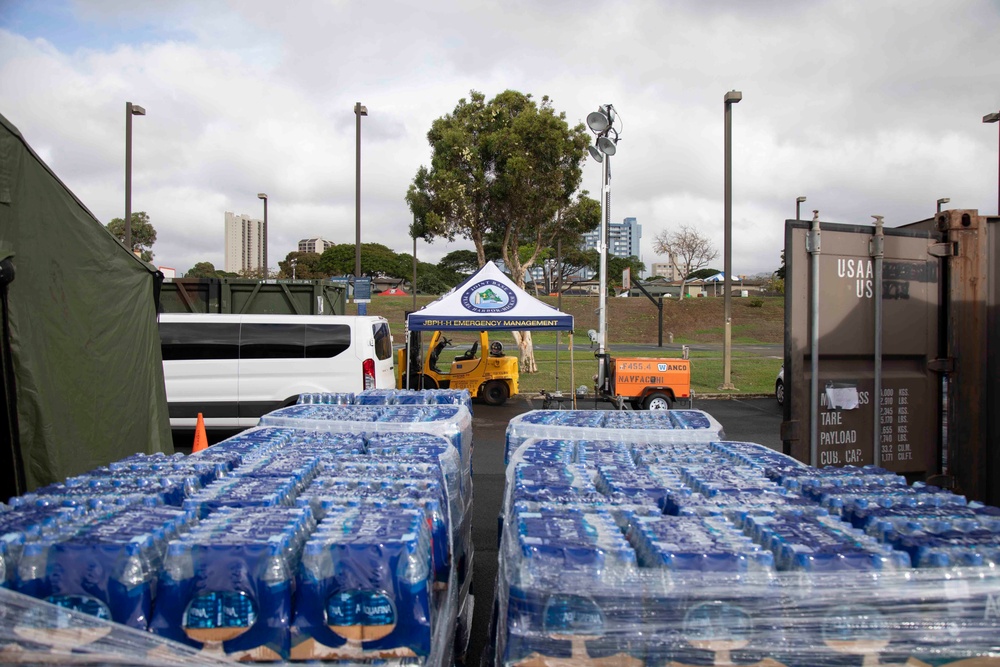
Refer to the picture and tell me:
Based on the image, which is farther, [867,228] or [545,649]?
[867,228]

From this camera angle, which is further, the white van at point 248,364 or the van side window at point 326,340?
the van side window at point 326,340

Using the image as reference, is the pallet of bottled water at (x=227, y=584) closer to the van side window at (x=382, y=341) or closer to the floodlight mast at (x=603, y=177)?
the van side window at (x=382, y=341)

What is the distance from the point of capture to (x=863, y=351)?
4668mm

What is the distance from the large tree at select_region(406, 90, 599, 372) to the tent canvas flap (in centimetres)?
796

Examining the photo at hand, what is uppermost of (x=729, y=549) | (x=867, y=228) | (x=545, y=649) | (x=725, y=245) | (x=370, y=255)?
(x=370, y=255)

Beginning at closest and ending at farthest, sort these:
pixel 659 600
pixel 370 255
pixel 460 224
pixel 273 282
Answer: pixel 659 600 → pixel 273 282 → pixel 460 224 → pixel 370 255

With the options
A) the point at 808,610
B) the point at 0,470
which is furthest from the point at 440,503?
the point at 0,470

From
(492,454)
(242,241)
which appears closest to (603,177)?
(492,454)

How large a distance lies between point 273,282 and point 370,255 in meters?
72.9

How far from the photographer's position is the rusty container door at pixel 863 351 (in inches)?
177

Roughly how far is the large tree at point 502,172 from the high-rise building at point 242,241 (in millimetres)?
98763

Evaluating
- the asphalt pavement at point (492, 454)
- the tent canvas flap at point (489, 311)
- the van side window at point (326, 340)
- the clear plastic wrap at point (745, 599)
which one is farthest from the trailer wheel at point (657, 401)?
the clear plastic wrap at point (745, 599)

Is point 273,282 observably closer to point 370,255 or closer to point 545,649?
point 545,649

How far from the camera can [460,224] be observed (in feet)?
67.4
